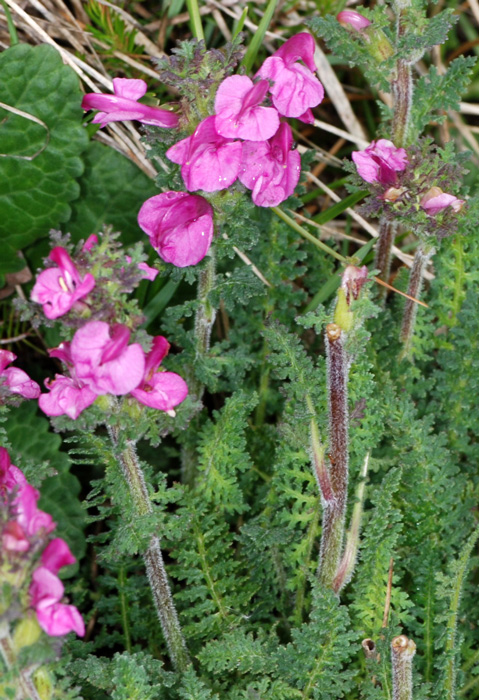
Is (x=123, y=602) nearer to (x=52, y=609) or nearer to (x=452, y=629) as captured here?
(x=452, y=629)

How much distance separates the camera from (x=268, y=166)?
7.59 ft

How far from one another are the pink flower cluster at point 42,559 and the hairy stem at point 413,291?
152 cm

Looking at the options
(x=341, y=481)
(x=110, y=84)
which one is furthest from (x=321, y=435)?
(x=110, y=84)

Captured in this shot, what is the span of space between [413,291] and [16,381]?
1.28 meters

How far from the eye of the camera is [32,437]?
2.93 m

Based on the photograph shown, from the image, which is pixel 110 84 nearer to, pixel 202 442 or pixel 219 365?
pixel 219 365

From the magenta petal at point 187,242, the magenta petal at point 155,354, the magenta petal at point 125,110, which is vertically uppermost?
the magenta petal at point 125,110

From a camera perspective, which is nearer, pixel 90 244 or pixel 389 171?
pixel 90 244

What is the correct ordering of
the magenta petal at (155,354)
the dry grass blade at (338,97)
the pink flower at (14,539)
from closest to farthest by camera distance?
the pink flower at (14,539)
the magenta petal at (155,354)
the dry grass blade at (338,97)

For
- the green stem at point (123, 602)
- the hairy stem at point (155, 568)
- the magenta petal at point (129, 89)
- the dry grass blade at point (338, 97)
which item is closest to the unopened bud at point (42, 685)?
the hairy stem at point (155, 568)

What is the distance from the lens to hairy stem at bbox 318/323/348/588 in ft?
6.70

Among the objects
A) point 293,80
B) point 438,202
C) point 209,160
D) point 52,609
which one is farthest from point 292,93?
point 52,609

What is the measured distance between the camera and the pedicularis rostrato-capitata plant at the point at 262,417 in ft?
6.33

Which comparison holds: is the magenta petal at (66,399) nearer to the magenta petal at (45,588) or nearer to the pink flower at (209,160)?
the magenta petal at (45,588)
